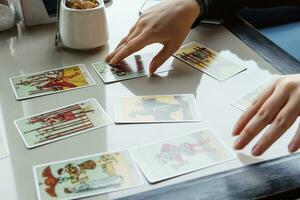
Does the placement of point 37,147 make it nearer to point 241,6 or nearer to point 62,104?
point 62,104

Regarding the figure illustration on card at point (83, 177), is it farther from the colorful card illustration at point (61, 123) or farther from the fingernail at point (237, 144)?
the fingernail at point (237, 144)

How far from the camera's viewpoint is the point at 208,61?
88 cm

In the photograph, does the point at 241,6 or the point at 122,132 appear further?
the point at 241,6

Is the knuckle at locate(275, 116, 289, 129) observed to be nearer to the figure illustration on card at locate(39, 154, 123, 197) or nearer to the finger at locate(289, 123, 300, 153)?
the finger at locate(289, 123, 300, 153)

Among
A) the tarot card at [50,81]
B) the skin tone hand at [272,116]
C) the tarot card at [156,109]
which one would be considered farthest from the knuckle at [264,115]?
the tarot card at [50,81]

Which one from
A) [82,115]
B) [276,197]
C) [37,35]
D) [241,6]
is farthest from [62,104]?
[241,6]

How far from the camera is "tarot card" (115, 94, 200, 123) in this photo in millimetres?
712

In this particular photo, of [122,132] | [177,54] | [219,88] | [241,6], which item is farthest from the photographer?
[241,6]

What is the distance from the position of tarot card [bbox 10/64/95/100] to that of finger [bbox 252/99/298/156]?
0.34 m

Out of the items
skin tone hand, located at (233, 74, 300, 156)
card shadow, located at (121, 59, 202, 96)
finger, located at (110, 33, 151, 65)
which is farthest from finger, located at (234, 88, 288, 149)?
finger, located at (110, 33, 151, 65)

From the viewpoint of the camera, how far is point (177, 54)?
90 centimetres

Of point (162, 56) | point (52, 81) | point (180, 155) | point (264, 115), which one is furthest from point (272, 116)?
point (52, 81)

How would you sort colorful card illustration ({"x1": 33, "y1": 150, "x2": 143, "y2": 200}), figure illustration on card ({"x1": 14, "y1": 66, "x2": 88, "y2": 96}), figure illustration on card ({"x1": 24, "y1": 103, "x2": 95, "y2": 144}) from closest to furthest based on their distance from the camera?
colorful card illustration ({"x1": 33, "y1": 150, "x2": 143, "y2": 200})
figure illustration on card ({"x1": 24, "y1": 103, "x2": 95, "y2": 144})
figure illustration on card ({"x1": 14, "y1": 66, "x2": 88, "y2": 96})

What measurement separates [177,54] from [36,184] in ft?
1.45
